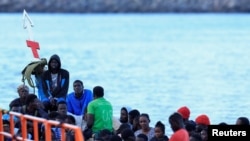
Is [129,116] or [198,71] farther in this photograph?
[198,71]

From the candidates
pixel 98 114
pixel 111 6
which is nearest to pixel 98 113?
pixel 98 114

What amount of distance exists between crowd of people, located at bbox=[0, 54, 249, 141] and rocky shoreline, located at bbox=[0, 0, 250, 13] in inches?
5244

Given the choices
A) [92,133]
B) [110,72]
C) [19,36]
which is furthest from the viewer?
[19,36]

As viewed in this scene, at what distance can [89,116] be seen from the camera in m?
17.6

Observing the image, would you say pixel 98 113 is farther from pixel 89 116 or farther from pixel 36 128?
pixel 36 128

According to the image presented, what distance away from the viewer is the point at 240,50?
225 ft

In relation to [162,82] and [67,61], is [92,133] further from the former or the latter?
[67,61]

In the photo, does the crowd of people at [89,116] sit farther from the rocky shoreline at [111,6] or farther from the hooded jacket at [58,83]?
the rocky shoreline at [111,6]

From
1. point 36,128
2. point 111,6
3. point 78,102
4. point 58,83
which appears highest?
point 111,6

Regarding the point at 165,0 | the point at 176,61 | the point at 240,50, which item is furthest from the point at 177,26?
the point at 176,61

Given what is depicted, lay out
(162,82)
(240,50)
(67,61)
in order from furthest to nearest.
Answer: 1. (240,50)
2. (67,61)
3. (162,82)

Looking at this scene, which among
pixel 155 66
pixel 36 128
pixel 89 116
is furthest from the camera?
pixel 155 66

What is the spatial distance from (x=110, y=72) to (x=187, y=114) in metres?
31.5

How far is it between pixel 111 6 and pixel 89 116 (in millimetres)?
142938
